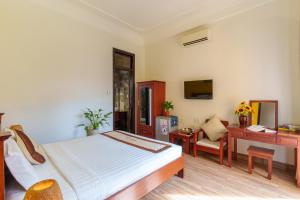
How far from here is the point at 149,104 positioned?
14.2ft

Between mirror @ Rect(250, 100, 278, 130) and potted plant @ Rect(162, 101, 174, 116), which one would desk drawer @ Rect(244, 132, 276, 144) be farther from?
potted plant @ Rect(162, 101, 174, 116)

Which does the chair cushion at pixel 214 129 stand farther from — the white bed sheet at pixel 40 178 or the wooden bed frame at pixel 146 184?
the white bed sheet at pixel 40 178

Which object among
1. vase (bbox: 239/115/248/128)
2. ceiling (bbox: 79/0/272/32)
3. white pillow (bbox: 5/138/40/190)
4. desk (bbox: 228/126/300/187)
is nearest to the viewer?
white pillow (bbox: 5/138/40/190)

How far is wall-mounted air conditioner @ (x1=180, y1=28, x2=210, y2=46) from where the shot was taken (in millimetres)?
3547

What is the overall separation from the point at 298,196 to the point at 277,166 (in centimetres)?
87

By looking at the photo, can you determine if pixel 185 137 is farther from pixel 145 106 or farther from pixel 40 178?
pixel 40 178

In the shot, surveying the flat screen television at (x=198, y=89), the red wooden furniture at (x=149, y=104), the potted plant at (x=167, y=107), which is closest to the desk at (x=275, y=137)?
the flat screen television at (x=198, y=89)

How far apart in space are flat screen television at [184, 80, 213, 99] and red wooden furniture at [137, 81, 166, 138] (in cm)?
72

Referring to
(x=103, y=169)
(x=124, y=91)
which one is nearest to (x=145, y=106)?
(x=124, y=91)

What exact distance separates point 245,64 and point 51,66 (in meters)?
3.70

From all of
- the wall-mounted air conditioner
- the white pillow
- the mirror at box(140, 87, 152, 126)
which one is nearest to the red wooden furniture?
the mirror at box(140, 87, 152, 126)

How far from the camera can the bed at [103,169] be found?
1.32m

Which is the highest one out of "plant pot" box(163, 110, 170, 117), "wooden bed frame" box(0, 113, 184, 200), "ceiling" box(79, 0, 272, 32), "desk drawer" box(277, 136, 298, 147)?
"ceiling" box(79, 0, 272, 32)

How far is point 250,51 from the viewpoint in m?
3.07
